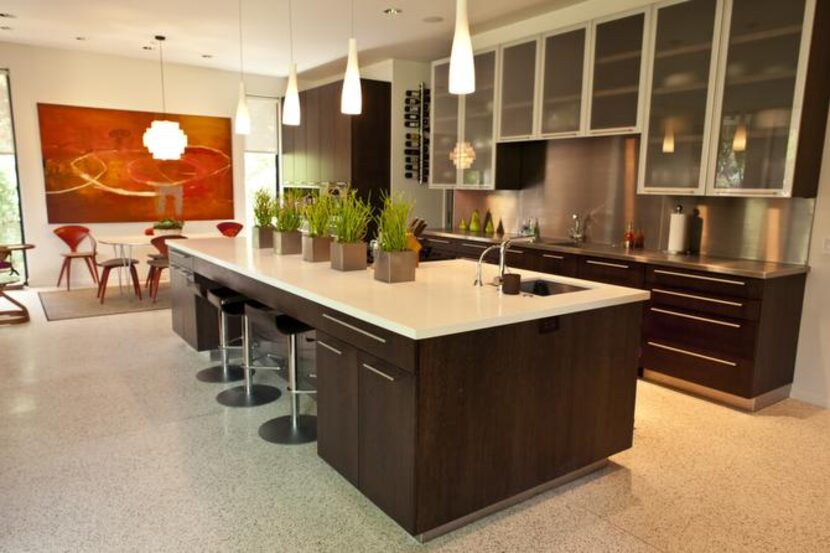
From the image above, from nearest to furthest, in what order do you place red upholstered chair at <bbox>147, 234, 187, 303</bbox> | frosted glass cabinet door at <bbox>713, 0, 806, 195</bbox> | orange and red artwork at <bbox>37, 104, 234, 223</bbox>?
frosted glass cabinet door at <bbox>713, 0, 806, 195</bbox>
red upholstered chair at <bbox>147, 234, 187, 303</bbox>
orange and red artwork at <bbox>37, 104, 234, 223</bbox>

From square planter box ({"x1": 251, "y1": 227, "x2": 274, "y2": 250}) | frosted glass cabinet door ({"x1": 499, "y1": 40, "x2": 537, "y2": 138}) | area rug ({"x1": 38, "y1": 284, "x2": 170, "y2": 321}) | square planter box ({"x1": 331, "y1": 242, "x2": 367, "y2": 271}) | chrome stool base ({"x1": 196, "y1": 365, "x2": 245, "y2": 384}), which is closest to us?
square planter box ({"x1": 331, "y1": 242, "x2": 367, "y2": 271})

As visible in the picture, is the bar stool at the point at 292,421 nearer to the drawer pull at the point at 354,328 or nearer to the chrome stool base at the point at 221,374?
the drawer pull at the point at 354,328

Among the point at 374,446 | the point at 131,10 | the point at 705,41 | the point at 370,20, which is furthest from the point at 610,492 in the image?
the point at 131,10

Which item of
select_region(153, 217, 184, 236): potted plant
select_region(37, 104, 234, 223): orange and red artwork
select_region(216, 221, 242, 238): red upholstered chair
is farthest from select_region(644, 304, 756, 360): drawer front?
select_region(37, 104, 234, 223): orange and red artwork

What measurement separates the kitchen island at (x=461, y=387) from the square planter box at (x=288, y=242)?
94cm

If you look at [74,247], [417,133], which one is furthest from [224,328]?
[74,247]

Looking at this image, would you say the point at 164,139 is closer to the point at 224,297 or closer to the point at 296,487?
the point at 224,297

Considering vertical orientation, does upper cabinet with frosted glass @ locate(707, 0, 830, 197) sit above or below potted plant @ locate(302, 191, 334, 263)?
above

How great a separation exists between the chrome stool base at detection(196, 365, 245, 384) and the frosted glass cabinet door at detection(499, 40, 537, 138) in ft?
10.8

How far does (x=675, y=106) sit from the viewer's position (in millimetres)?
4117

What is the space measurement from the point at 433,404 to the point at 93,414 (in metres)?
2.50

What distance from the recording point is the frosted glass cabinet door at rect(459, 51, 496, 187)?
5695 mm

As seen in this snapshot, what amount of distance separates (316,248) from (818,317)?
3.35 meters

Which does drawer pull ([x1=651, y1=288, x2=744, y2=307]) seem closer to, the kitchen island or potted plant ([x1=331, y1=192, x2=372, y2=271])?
the kitchen island
